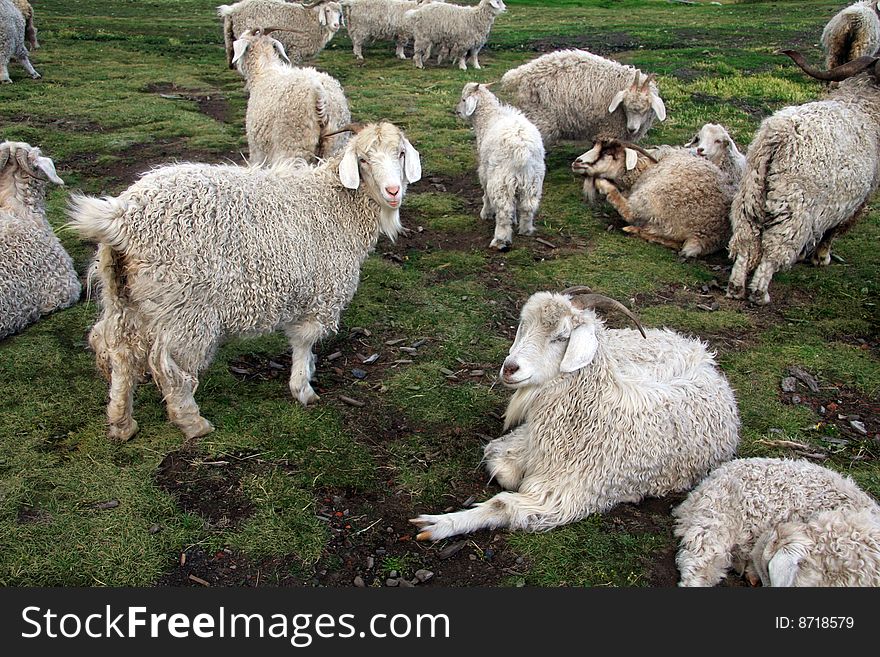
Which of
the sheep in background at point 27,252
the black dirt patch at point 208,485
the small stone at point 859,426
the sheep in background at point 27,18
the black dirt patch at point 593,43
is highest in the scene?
the sheep in background at point 27,18

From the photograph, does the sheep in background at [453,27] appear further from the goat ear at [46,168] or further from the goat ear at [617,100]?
the goat ear at [46,168]

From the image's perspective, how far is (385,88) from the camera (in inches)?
596

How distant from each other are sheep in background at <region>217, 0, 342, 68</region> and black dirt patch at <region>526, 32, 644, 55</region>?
688 cm

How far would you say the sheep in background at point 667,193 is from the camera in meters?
8.28

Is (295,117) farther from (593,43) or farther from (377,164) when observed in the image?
(593,43)

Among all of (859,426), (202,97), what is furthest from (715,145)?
(202,97)

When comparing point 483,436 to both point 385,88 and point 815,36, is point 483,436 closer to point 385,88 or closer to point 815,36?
point 385,88

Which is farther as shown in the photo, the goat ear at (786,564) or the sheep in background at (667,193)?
the sheep in background at (667,193)

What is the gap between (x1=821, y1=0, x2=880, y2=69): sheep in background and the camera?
1221cm

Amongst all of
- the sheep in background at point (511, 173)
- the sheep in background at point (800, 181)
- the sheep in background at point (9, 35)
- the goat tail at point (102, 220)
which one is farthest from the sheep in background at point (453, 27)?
the goat tail at point (102, 220)

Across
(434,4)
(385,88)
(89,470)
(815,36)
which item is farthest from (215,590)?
(815,36)

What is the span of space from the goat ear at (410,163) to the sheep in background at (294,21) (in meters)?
9.26

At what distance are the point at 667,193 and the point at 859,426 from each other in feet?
12.7

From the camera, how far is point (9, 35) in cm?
1371
